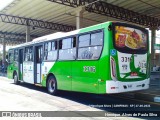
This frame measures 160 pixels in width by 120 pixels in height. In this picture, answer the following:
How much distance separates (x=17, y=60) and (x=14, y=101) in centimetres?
718

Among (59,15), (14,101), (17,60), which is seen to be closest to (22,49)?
(17,60)

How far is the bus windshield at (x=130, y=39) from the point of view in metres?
8.79

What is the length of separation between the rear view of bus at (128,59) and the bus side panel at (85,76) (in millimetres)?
742

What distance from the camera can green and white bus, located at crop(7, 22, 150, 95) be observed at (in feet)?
28.1

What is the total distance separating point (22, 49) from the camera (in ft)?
53.2

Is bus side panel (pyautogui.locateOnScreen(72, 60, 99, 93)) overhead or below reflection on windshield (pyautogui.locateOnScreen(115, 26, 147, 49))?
below

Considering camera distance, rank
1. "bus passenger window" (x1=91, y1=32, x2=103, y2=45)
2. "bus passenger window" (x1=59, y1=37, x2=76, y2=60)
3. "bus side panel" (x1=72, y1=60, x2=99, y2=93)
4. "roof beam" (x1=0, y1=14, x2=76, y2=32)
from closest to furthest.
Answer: "bus passenger window" (x1=91, y1=32, x2=103, y2=45)
"bus side panel" (x1=72, y1=60, x2=99, y2=93)
"bus passenger window" (x1=59, y1=37, x2=76, y2=60)
"roof beam" (x1=0, y1=14, x2=76, y2=32)

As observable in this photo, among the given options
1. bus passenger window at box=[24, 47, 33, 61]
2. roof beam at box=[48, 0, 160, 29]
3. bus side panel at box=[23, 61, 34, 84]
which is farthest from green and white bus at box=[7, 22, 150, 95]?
roof beam at box=[48, 0, 160, 29]

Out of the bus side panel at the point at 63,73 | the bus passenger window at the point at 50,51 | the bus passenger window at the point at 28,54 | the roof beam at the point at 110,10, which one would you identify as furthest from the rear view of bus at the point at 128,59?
the roof beam at the point at 110,10

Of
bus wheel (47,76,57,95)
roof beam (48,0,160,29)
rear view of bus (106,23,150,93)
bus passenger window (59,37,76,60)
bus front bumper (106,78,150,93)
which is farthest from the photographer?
roof beam (48,0,160,29)

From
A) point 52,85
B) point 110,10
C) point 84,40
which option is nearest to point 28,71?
point 52,85

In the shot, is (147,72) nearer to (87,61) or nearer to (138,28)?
(138,28)

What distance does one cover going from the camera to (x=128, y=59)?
353 inches

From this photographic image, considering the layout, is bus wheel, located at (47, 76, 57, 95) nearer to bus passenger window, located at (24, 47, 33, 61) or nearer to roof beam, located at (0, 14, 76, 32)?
bus passenger window, located at (24, 47, 33, 61)
